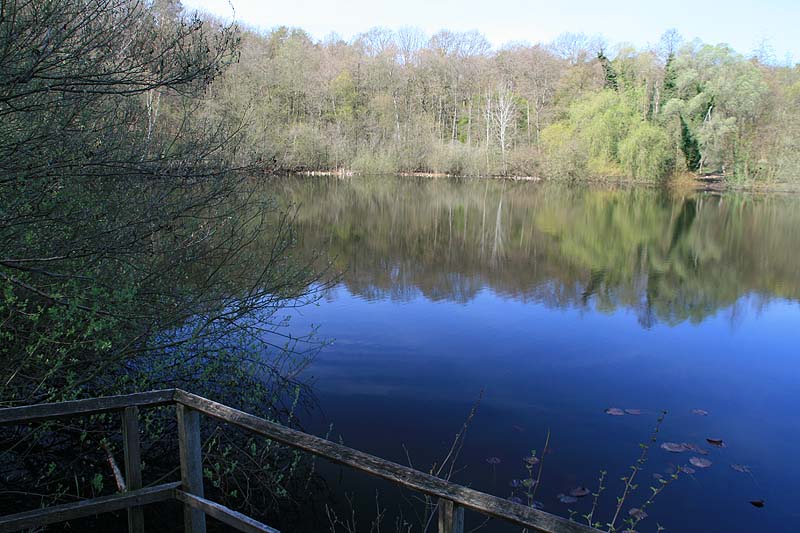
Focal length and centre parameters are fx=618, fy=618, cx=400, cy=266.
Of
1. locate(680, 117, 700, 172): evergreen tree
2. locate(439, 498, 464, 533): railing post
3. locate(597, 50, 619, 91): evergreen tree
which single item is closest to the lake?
locate(439, 498, 464, 533): railing post

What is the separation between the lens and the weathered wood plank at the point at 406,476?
1.77m

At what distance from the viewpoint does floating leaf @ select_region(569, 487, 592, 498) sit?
6.14m

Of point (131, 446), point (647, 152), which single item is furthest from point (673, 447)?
point (647, 152)

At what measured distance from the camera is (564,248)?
22031 mm

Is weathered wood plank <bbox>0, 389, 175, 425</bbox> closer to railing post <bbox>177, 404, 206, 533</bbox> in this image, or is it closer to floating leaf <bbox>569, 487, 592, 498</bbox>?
→ railing post <bbox>177, 404, 206, 533</bbox>

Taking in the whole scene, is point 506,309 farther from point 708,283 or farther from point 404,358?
point 708,283

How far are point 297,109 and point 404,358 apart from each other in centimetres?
4801

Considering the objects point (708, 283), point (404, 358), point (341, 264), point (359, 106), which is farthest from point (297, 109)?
point (404, 358)

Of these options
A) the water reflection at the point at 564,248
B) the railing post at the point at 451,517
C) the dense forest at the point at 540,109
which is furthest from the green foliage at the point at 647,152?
the railing post at the point at 451,517

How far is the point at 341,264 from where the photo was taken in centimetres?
1761

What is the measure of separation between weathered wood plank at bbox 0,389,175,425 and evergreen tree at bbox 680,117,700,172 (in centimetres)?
5313

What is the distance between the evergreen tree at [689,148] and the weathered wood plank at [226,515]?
53068mm

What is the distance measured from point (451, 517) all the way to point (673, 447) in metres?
6.39

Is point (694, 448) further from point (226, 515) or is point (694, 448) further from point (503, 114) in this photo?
point (503, 114)
